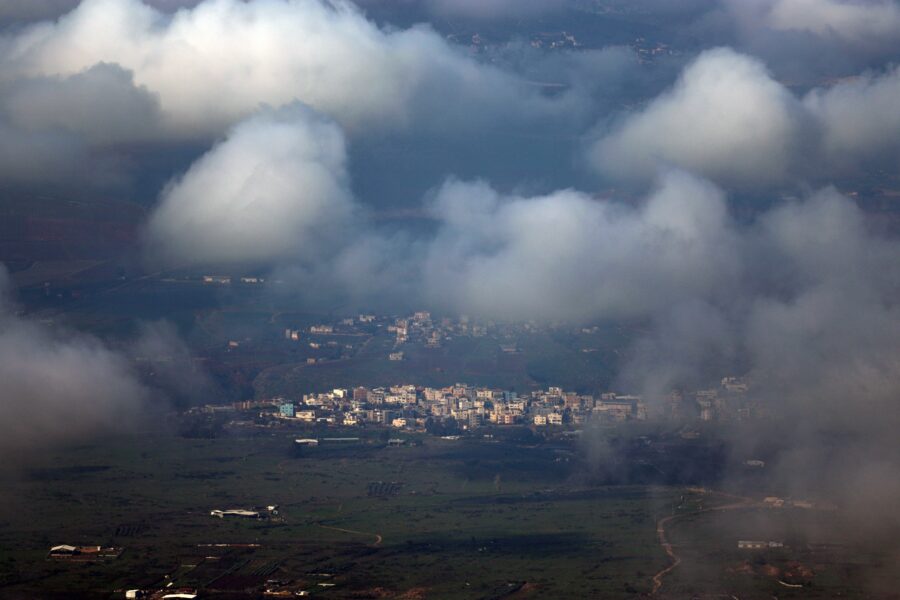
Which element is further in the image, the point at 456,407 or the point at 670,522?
the point at 456,407

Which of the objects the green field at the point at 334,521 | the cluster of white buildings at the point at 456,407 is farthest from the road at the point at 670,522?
the cluster of white buildings at the point at 456,407

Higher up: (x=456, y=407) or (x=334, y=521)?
(x=456, y=407)

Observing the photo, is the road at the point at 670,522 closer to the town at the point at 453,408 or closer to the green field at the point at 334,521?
the green field at the point at 334,521

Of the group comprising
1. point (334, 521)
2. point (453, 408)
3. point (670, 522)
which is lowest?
point (670, 522)

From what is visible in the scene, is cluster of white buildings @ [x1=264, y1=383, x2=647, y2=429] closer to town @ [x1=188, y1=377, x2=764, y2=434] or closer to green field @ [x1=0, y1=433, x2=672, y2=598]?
town @ [x1=188, y1=377, x2=764, y2=434]

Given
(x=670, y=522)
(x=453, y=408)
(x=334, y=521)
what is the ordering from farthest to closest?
(x=453, y=408), (x=334, y=521), (x=670, y=522)

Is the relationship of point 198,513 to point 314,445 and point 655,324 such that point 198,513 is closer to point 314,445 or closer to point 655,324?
point 314,445

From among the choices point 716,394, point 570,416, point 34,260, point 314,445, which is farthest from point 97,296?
point 716,394

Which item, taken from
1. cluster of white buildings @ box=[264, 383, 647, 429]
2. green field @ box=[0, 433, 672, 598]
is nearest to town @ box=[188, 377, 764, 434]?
cluster of white buildings @ box=[264, 383, 647, 429]

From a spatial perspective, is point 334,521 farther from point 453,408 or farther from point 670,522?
point 453,408

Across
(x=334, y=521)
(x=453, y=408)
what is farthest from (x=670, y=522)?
(x=453, y=408)

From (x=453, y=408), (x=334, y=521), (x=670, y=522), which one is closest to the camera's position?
(x=670, y=522)
